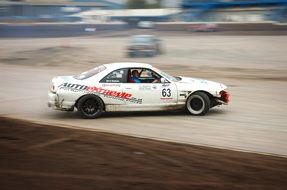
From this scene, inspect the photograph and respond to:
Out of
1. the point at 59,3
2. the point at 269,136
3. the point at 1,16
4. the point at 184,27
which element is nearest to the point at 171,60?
the point at 269,136

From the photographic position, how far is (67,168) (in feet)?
18.7

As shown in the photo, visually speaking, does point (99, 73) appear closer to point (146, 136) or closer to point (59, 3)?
point (146, 136)

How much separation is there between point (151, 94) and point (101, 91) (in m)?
1.16

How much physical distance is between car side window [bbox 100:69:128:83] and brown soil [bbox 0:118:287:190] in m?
2.67

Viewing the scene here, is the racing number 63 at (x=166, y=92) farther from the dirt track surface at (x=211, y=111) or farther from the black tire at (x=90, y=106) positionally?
the black tire at (x=90, y=106)

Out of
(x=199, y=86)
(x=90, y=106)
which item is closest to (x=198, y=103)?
(x=199, y=86)

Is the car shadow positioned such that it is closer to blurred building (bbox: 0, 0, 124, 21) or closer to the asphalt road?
the asphalt road

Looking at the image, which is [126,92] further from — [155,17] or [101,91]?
[155,17]

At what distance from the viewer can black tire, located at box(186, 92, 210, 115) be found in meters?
10.6

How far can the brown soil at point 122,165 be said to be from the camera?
17.0 ft

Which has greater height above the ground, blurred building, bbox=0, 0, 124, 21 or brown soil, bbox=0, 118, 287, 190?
blurred building, bbox=0, 0, 124, 21

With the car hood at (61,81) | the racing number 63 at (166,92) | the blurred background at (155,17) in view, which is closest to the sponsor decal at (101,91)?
the car hood at (61,81)

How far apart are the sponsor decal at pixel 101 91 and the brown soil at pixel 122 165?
8.01 ft

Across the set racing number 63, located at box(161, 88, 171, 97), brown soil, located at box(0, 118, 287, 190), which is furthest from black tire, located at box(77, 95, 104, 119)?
brown soil, located at box(0, 118, 287, 190)
